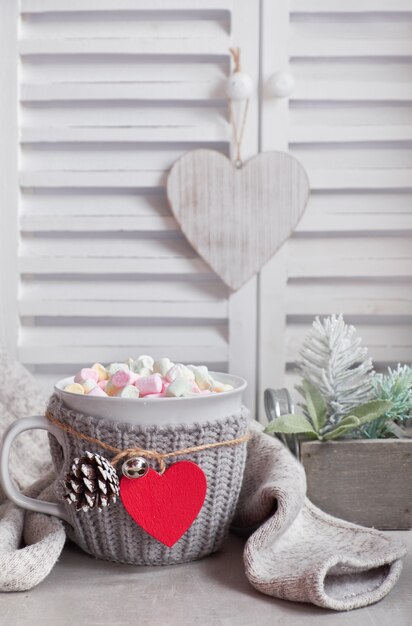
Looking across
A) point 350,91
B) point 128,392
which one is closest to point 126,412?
point 128,392

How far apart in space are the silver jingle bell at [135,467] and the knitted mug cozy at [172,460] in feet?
0.06

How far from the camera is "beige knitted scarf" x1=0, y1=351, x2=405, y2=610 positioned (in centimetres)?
69

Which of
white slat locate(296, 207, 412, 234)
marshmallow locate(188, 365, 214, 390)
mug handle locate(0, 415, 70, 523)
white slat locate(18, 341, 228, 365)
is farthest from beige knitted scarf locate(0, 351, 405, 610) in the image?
white slat locate(296, 207, 412, 234)

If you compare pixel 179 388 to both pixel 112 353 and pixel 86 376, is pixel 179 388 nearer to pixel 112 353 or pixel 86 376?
pixel 86 376

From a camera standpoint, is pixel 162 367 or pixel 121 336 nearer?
pixel 162 367

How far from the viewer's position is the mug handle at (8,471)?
77 cm

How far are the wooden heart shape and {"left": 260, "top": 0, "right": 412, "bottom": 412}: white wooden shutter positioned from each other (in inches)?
1.4

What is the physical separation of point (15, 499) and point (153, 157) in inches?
23.3

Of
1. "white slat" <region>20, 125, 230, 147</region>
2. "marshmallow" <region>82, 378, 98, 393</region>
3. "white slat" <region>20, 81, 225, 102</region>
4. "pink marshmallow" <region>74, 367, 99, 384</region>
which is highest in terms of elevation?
"white slat" <region>20, 81, 225, 102</region>

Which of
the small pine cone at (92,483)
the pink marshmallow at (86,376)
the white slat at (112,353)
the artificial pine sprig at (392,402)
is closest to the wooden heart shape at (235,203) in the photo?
the white slat at (112,353)

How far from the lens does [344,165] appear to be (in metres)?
1.17

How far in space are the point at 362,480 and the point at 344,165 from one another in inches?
20.1

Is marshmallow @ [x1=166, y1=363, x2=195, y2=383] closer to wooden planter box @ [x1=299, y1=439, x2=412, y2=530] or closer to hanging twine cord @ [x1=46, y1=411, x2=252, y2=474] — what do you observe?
hanging twine cord @ [x1=46, y1=411, x2=252, y2=474]

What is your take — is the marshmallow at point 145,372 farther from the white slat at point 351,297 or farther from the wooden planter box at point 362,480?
the white slat at point 351,297
